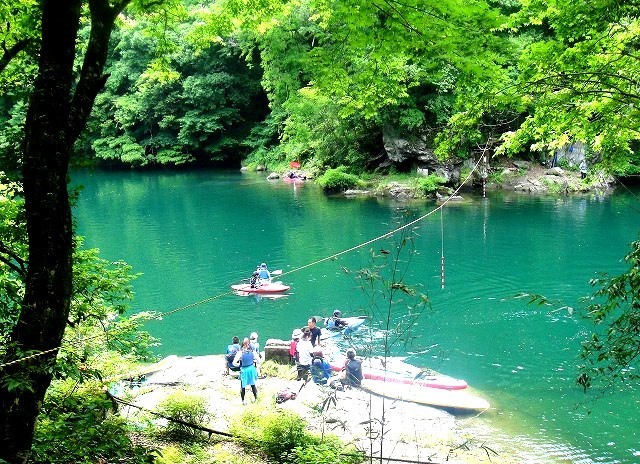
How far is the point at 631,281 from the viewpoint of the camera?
4363 millimetres

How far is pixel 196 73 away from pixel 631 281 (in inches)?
1515

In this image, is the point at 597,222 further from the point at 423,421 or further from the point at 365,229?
the point at 423,421

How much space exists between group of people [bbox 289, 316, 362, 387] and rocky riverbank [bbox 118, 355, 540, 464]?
0.69 ft

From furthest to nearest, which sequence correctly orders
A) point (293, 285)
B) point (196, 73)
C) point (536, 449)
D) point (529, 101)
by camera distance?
point (196, 73) < point (293, 285) < point (536, 449) < point (529, 101)

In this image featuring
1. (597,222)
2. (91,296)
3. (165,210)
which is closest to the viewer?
(91,296)

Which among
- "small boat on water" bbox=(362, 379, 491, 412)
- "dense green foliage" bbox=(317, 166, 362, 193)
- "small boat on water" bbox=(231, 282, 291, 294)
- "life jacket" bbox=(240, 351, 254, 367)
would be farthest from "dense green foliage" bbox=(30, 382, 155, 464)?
"dense green foliage" bbox=(317, 166, 362, 193)

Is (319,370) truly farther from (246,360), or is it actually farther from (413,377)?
(413,377)

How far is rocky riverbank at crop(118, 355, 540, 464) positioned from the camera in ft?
23.6

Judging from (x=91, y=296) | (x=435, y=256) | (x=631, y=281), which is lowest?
(x=435, y=256)

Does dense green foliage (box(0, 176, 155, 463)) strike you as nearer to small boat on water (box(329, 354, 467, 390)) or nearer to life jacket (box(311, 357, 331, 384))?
life jacket (box(311, 357, 331, 384))

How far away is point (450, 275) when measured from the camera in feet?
50.5

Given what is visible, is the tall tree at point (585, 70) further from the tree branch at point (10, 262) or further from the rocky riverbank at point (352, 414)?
the tree branch at point (10, 262)

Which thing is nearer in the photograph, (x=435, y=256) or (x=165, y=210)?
(x=435, y=256)

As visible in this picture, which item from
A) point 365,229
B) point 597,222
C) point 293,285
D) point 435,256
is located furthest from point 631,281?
point 597,222
